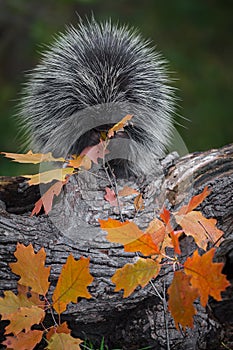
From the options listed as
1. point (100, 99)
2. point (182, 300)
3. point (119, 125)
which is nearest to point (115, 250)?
point (119, 125)

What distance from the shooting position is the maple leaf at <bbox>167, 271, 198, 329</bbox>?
1.85 m

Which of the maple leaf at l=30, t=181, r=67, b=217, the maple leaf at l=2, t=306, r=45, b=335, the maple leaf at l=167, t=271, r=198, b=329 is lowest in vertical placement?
the maple leaf at l=2, t=306, r=45, b=335

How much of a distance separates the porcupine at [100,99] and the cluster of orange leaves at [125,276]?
57 cm

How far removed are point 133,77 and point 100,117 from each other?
9.0 inches

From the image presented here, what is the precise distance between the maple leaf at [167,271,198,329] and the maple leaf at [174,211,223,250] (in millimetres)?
236

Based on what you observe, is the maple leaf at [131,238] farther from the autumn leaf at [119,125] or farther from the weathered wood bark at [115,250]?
the autumn leaf at [119,125]

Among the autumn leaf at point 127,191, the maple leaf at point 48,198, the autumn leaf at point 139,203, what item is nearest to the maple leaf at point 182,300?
the autumn leaf at point 139,203

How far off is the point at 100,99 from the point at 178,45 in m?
4.50

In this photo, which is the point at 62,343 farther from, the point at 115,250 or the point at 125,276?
the point at 115,250

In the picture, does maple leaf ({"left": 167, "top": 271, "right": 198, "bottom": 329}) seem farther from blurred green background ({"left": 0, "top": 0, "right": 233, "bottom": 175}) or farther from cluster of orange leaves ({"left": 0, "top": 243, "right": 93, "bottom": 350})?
blurred green background ({"left": 0, "top": 0, "right": 233, "bottom": 175})

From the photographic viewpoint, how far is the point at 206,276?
1.83 m

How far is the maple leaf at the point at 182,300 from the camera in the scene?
1.85 metres

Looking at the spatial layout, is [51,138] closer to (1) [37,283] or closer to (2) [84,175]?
(2) [84,175]

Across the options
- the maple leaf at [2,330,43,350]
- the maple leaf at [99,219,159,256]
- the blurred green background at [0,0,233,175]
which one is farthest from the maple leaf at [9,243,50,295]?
the blurred green background at [0,0,233,175]
